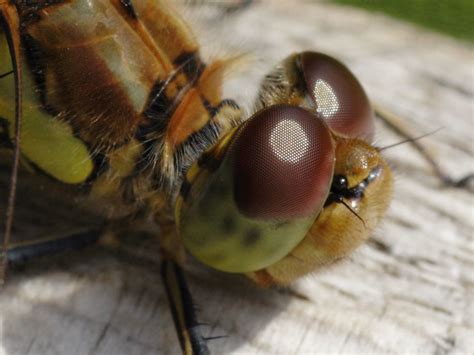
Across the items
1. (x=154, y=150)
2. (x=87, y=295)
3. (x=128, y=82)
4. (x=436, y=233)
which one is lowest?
(x=436, y=233)

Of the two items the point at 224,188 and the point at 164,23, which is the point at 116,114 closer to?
the point at 164,23

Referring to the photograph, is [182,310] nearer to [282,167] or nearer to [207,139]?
[207,139]

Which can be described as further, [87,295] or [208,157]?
[87,295]

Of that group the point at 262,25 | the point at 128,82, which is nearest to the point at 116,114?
the point at 128,82

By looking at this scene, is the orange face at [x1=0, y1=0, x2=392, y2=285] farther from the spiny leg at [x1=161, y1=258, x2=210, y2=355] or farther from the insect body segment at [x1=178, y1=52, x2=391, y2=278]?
the spiny leg at [x1=161, y1=258, x2=210, y2=355]

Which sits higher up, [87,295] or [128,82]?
[128,82]

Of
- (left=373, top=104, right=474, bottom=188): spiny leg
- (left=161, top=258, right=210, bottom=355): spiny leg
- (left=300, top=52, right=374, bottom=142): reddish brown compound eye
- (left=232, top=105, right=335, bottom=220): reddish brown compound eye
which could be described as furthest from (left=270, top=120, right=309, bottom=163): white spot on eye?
(left=373, top=104, right=474, bottom=188): spiny leg
